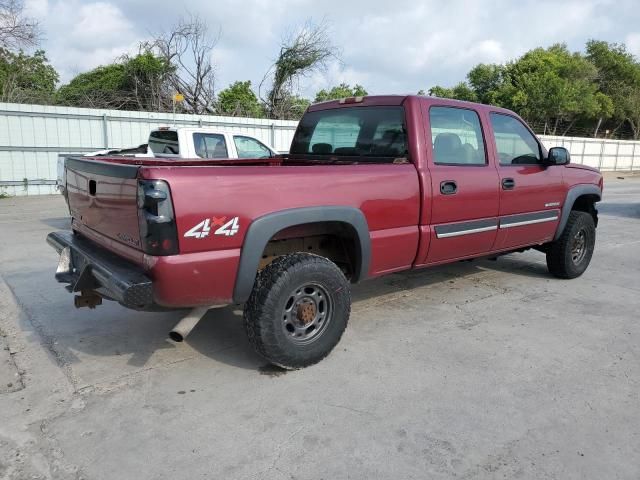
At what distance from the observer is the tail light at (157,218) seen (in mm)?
2760

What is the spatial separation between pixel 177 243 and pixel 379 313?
239 cm

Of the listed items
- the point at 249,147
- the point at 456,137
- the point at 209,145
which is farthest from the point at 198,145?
the point at 456,137

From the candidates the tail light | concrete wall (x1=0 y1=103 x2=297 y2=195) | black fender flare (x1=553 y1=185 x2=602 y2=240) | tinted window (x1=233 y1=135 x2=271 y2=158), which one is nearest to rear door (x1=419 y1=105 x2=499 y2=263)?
black fender flare (x1=553 y1=185 x2=602 y2=240)

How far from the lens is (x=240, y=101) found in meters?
22.1

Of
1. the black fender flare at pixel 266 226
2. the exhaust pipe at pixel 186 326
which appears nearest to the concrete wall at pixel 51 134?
the black fender flare at pixel 266 226

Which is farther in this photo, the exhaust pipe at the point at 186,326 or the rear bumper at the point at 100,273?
the exhaust pipe at the point at 186,326

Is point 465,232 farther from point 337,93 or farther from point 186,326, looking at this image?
point 337,93

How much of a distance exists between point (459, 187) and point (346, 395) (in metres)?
2.01

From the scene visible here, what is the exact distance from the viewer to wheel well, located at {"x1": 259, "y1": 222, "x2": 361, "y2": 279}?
141 inches

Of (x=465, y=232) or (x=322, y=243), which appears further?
(x=465, y=232)

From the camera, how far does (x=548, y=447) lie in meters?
2.70

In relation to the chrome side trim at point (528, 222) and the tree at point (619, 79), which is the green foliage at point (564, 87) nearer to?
the tree at point (619, 79)

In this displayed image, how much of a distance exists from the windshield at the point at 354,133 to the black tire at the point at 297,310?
4.30 feet

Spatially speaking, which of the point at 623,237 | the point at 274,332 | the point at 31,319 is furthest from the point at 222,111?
the point at 274,332
